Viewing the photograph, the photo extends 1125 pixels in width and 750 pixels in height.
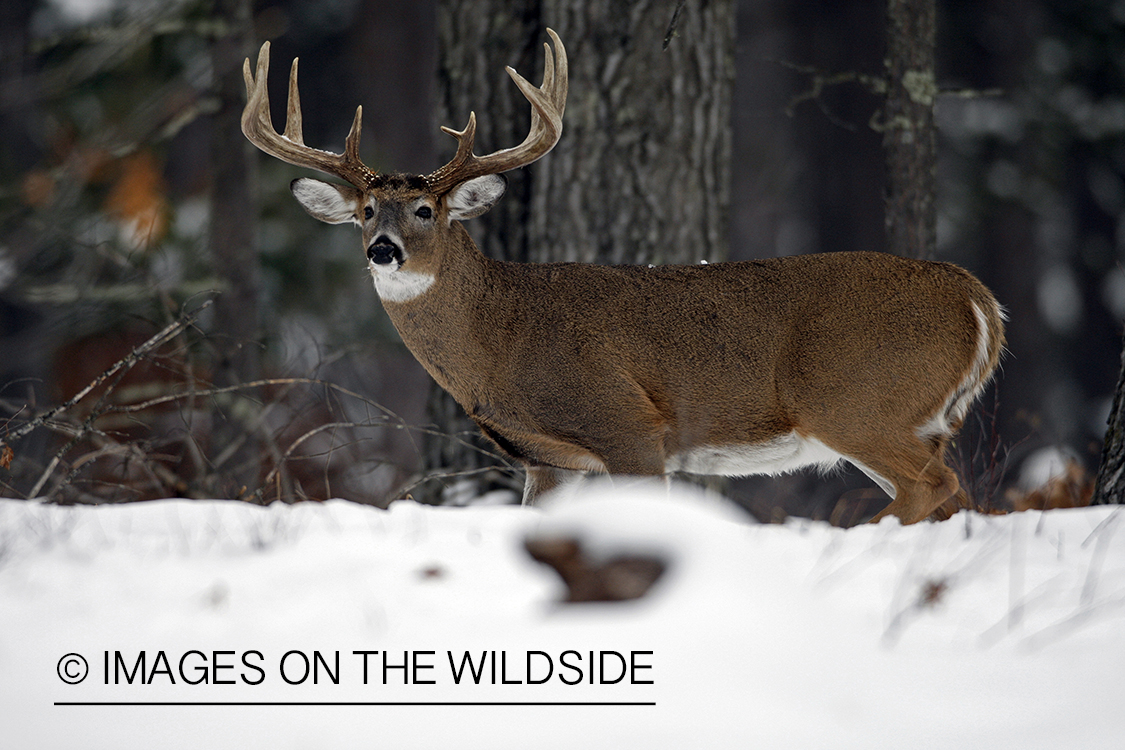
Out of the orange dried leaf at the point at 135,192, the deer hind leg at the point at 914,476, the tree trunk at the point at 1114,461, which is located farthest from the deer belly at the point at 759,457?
the orange dried leaf at the point at 135,192

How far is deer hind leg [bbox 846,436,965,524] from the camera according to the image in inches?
193

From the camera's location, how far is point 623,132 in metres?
6.23

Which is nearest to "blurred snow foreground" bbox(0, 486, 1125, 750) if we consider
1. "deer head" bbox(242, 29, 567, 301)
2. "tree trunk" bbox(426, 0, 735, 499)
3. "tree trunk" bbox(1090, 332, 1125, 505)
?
"tree trunk" bbox(1090, 332, 1125, 505)

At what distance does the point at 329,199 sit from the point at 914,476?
288cm

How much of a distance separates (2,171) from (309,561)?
1251 cm

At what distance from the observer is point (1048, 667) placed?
2791mm

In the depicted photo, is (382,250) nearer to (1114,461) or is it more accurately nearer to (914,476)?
(914,476)

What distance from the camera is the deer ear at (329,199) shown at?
5.28 m

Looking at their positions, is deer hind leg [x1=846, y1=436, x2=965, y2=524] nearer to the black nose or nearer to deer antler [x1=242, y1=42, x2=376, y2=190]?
the black nose

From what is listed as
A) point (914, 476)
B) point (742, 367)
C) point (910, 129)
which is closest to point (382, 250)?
point (742, 367)

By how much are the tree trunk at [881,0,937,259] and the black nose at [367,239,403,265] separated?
113 inches

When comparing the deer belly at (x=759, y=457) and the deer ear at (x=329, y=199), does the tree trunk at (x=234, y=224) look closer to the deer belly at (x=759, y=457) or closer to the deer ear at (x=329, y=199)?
the deer ear at (x=329, y=199)

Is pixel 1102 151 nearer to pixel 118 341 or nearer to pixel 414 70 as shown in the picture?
pixel 414 70

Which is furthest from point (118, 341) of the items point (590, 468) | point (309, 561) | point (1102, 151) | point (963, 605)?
point (1102, 151)
